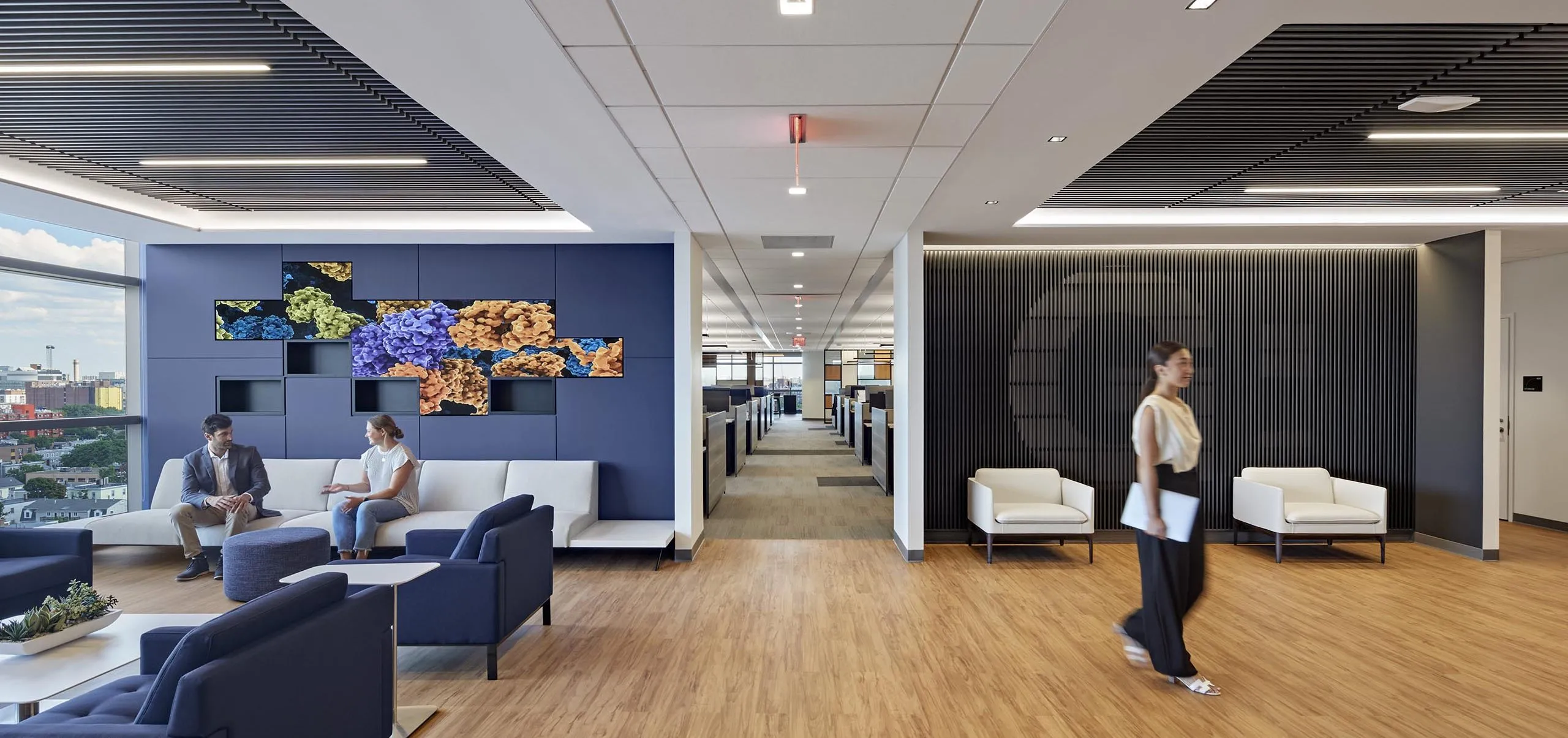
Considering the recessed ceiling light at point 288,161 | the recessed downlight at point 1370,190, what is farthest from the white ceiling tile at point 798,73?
the recessed downlight at point 1370,190

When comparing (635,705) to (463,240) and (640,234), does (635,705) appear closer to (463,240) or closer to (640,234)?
(640,234)

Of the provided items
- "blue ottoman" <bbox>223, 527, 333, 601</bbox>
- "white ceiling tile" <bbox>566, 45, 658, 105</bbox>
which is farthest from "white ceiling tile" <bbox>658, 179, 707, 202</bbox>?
"blue ottoman" <bbox>223, 527, 333, 601</bbox>

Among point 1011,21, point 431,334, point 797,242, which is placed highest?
point 1011,21

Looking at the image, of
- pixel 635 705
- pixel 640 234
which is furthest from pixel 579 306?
pixel 635 705

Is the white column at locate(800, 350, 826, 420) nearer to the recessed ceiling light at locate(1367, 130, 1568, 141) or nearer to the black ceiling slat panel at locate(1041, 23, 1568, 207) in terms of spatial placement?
the black ceiling slat panel at locate(1041, 23, 1568, 207)

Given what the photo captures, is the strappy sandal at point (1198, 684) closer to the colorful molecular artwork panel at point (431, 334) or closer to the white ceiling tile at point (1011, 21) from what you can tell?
the white ceiling tile at point (1011, 21)

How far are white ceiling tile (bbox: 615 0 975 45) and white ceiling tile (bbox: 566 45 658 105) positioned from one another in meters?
0.17

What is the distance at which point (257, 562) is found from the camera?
487 centimetres

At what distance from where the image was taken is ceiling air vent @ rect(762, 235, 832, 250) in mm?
6312

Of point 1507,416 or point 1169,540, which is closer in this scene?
point 1169,540

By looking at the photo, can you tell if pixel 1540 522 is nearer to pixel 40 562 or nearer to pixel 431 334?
pixel 431 334

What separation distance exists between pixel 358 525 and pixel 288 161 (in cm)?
266

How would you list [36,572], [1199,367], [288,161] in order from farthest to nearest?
[1199,367]
[288,161]
[36,572]

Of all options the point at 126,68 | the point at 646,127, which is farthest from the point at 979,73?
the point at 126,68
